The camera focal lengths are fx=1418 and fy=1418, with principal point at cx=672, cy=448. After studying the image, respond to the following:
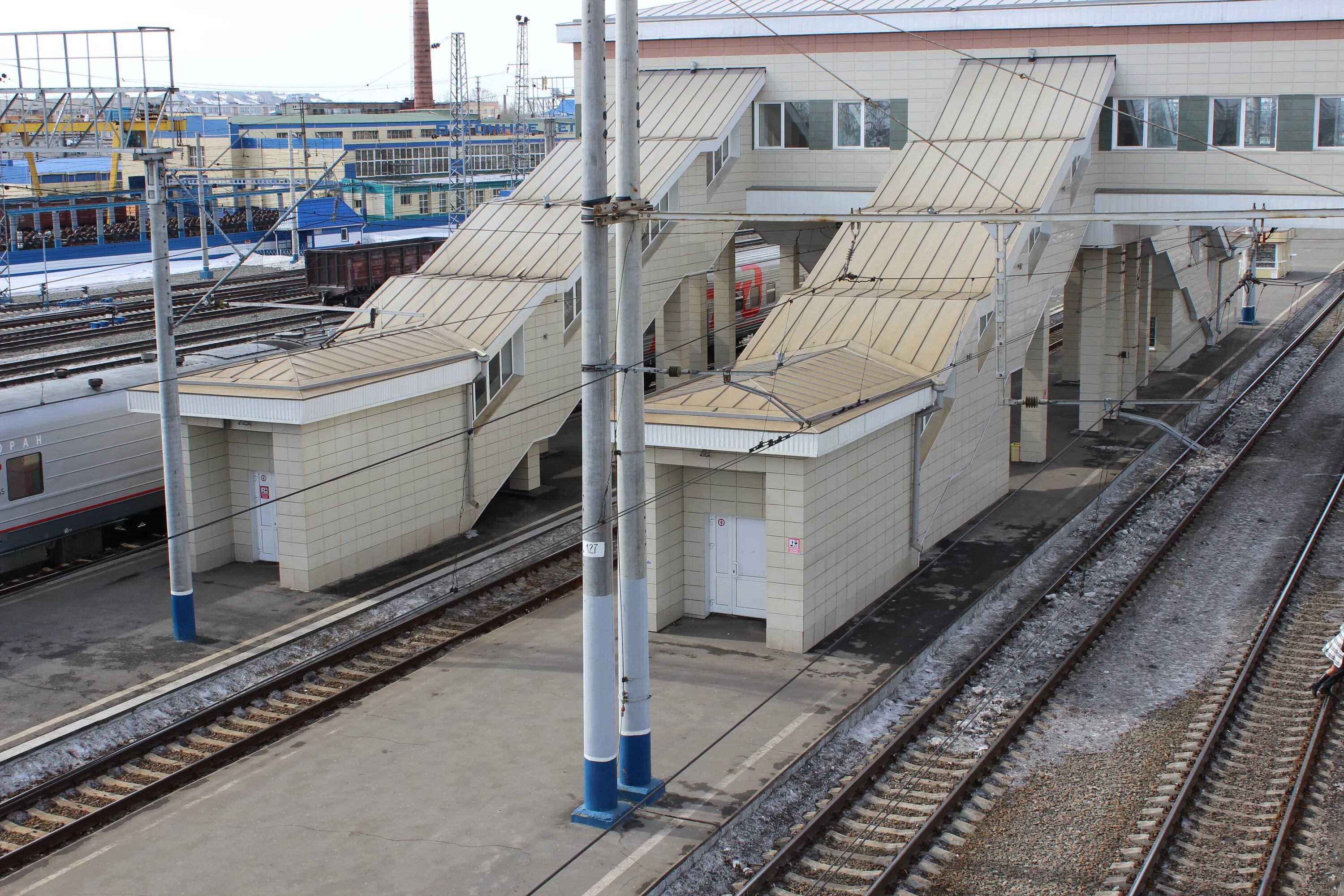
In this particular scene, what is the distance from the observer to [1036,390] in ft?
95.2

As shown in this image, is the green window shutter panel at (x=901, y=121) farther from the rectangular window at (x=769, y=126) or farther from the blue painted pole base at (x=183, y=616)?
the blue painted pole base at (x=183, y=616)

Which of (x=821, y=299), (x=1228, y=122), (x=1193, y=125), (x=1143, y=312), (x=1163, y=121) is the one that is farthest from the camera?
(x=1143, y=312)

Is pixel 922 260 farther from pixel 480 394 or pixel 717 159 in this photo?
pixel 480 394

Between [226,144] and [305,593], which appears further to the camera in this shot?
[226,144]

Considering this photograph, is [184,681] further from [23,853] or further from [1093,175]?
[1093,175]

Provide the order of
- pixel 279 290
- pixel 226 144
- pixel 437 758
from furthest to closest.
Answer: pixel 226 144 → pixel 279 290 → pixel 437 758

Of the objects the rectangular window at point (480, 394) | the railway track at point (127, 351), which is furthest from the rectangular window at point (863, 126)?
the railway track at point (127, 351)

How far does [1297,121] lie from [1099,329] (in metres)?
6.11

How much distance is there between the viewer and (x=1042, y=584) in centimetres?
2178

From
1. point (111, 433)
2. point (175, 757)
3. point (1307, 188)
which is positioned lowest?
point (175, 757)

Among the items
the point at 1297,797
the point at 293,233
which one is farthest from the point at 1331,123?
the point at 293,233

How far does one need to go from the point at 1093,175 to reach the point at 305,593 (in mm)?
18162

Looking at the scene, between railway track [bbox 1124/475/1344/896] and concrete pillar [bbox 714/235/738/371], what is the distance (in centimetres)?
1493

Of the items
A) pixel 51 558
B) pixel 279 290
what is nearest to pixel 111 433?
pixel 51 558
